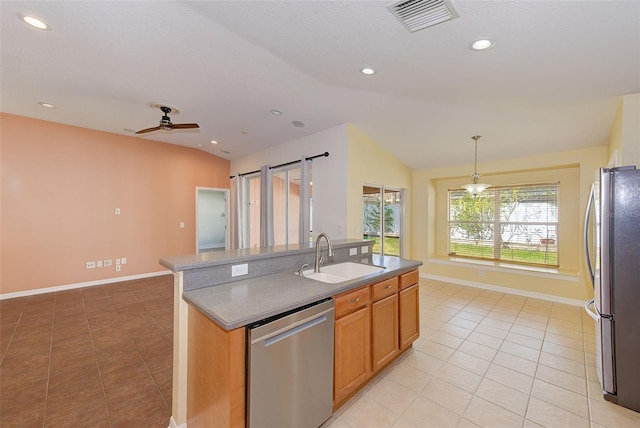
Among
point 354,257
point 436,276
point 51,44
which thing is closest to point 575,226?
point 436,276

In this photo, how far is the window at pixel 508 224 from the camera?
4.62m

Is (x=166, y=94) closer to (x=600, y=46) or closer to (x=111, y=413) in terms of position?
(x=111, y=413)

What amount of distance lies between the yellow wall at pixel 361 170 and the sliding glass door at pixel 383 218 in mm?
223

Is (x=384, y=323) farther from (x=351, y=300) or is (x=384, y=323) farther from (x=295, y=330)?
(x=295, y=330)

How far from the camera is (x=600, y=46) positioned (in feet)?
6.42

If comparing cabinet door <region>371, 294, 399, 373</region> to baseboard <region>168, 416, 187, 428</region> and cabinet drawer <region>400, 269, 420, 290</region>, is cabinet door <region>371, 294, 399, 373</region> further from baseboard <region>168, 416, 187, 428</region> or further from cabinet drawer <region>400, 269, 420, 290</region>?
baseboard <region>168, 416, 187, 428</region>

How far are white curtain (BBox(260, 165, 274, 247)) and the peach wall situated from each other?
2.06 meters

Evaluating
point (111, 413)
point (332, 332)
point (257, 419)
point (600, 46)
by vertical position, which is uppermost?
point (600, 46)

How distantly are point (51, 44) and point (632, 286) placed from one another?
5.42 m

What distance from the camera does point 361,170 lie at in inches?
171

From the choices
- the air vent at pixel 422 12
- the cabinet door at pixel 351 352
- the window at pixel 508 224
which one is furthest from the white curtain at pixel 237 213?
the air vent at pixel 422 12

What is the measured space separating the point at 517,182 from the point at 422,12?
4355 millimetres

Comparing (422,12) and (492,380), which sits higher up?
(422,12)

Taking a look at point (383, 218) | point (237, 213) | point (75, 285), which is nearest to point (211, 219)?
point (237, 213)
